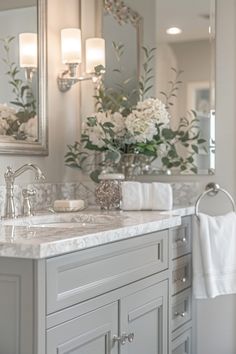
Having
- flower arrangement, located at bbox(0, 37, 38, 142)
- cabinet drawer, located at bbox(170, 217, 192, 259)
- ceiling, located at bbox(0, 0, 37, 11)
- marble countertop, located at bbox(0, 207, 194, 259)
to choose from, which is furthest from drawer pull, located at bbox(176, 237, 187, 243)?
ceiling, located at bbox(0, 0, 37, 11)

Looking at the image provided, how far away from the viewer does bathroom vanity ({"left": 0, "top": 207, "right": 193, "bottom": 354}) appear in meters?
1.38

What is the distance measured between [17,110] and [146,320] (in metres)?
1.02

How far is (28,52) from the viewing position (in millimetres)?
2373

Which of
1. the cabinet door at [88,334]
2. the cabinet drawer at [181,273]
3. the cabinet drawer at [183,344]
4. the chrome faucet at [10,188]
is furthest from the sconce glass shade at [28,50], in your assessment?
the cabinet drawer at [183,344]

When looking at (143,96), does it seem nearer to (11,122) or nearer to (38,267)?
(11,122)

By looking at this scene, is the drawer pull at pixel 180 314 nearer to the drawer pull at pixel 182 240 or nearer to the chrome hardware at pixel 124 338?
the drawer pull at pixel 182 240

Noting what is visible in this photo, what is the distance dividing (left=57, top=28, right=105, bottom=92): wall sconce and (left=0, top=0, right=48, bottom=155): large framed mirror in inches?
5.2

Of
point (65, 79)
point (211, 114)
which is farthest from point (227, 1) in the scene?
point (65, 79)

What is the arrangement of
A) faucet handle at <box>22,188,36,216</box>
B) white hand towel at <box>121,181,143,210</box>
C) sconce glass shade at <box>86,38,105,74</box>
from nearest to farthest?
faucet handle at <box>22,188,36,216</box>, white hand towel at <box>121,181,143,210</box>, sconce glass shade at <box>86,38,105,74</box>

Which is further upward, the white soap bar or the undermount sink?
the white soap bar

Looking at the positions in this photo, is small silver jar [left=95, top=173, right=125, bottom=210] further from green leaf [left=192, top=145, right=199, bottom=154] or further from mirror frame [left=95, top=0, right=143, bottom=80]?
mirror frame [left=95, top=0, right=143, bottom=80]

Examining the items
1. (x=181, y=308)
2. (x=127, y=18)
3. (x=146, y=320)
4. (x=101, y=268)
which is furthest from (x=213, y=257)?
(x=127, y=18)

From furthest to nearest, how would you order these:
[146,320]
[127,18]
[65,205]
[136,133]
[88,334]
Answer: [127,18]
[136,133]
[65,205]
[146,320]
[88,334]

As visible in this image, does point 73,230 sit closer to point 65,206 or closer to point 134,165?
point 65,206
